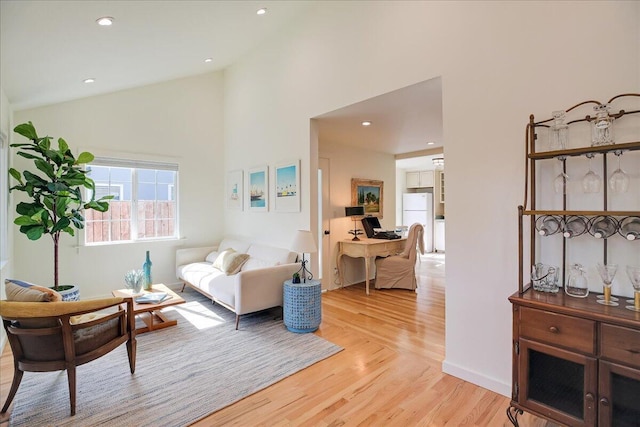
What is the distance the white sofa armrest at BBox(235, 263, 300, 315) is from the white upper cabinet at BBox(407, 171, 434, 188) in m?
6.43

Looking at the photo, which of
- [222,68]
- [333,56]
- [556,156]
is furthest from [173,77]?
[556,156]

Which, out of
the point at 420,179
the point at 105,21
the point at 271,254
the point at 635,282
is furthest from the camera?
the point at 420,179

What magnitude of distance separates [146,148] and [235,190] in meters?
1.55

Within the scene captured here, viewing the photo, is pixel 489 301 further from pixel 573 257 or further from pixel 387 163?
pixel 387 163

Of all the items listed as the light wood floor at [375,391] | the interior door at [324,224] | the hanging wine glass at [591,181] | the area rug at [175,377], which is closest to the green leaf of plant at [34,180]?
the light wood floor at [375,391]

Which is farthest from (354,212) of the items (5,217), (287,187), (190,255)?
(5,217)

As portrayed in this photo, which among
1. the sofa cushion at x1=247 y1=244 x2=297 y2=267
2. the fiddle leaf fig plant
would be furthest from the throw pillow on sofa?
the fiddle leaf fig plant

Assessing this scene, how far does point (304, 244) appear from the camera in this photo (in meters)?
3.39

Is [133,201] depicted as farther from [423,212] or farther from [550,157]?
[423,212]

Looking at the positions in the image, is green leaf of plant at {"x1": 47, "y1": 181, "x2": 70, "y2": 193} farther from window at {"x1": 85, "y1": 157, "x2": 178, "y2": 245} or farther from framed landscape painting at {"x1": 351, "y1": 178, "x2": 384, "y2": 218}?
framed landscape painting at {"x1": 351, "y1": 178, "x2": 384, "y2": 218}

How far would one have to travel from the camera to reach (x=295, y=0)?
3.77 meters

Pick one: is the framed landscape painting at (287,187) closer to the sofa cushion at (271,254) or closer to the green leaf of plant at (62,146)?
the sofa cushion at (271,254)

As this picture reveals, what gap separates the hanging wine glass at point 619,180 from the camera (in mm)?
1703

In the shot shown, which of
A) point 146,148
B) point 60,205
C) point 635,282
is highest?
point 146,148
